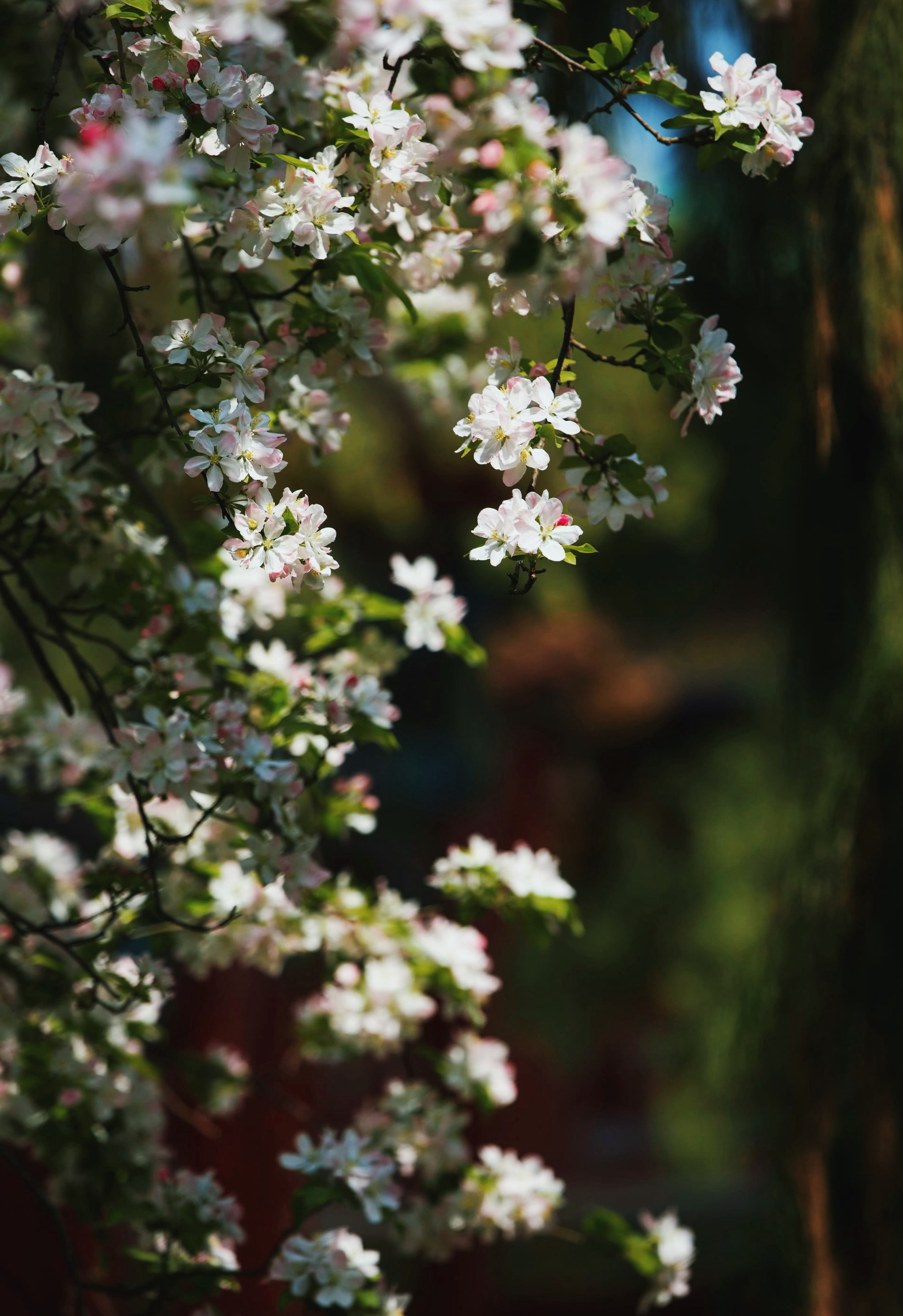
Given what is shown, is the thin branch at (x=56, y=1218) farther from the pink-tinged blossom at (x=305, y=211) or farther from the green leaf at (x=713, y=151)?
the green leaf at (x=713, y=151)

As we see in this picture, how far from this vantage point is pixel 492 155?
0.64 metres

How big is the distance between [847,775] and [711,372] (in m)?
0.92

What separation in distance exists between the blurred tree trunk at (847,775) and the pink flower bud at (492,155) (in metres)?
0.91

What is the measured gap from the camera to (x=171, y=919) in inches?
41.0

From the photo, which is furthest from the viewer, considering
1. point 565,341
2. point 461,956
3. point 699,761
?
point 699,761

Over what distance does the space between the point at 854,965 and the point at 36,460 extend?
49.2 inches

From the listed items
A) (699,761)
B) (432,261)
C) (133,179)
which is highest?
(699,761)

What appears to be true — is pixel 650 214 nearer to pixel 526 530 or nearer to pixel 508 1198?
pixel 526 530

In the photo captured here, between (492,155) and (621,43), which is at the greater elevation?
(621,43)

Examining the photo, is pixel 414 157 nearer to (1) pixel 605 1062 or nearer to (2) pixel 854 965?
(2) pixel 854 965

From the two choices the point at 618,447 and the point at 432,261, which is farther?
the point at 432,261

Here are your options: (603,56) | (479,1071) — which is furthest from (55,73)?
(479,1071)

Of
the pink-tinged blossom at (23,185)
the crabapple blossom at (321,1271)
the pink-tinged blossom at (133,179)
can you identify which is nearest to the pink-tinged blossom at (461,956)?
the crabapple blossom at (321,1271)

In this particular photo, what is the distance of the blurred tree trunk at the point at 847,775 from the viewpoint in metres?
1.48
